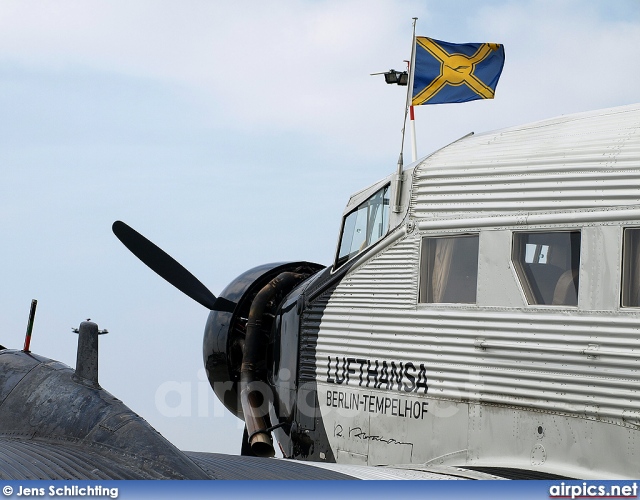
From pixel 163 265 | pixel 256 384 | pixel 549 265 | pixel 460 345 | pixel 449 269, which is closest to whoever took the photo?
pixel 549 265

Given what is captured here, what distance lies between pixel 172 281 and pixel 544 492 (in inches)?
311

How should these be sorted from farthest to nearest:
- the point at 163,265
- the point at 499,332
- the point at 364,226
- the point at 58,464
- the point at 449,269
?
1. the point at 163,265
2. the point at 364,226
3. the point at 449,269
4. the point at 499,332
5. the point at 58,464

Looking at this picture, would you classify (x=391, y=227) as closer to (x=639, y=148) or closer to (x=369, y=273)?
(x=369, y=273)

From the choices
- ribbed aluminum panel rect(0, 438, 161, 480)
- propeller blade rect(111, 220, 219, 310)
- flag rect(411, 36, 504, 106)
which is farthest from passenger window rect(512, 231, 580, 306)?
propeller blade rect(111, 220, 219, 310)

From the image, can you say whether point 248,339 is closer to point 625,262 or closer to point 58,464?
point 625,262

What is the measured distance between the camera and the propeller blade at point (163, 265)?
1120cm

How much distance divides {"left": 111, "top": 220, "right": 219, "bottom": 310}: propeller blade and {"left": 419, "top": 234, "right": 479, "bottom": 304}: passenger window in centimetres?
421

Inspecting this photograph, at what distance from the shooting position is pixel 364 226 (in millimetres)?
8961

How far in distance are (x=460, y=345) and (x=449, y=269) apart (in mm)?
670

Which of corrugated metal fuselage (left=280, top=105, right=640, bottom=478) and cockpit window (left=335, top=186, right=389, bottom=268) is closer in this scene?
corrugated metal fuselage (left=280, top=105, right=640, bottom=478)

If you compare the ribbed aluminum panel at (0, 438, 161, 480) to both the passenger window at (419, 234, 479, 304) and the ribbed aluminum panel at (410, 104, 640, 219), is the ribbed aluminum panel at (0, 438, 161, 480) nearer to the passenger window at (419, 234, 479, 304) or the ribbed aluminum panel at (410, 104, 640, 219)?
the passenger window at (419, 234, 479, 304)

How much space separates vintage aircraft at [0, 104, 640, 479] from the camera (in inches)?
217
